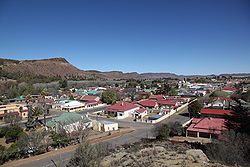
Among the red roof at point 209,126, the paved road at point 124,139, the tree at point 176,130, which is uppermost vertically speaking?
the red roof at point 209,126

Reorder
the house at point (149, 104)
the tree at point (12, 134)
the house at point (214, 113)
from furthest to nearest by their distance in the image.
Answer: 1. the house at point (149, 104)
2. the house at point (214, 113)
3. the tree at point (12, 134)

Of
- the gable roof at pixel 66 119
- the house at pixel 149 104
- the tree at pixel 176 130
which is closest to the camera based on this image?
the tree at pixel 176 130

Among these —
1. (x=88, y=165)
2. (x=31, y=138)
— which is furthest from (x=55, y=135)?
(x=88, y=165)

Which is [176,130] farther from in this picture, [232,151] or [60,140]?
[60,140]

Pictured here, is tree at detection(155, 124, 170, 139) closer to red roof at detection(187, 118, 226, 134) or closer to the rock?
red roof at detection(187, 118, 226, 134)

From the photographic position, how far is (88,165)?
1153cm

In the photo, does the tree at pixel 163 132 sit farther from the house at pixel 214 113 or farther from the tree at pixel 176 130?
the house at pixel 214 113

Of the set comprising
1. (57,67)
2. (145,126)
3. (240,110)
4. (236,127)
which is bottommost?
(145,126)

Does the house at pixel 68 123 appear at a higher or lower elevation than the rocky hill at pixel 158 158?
higher

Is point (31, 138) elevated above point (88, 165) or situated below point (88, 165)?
below

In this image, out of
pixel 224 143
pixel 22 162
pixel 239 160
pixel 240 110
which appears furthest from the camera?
pixel 240 110

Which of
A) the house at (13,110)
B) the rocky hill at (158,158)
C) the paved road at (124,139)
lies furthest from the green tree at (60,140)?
the house at (13,110)

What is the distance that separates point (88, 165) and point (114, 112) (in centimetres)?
2853

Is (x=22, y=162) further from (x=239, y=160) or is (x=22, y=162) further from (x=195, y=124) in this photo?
(x=195, y=124)
